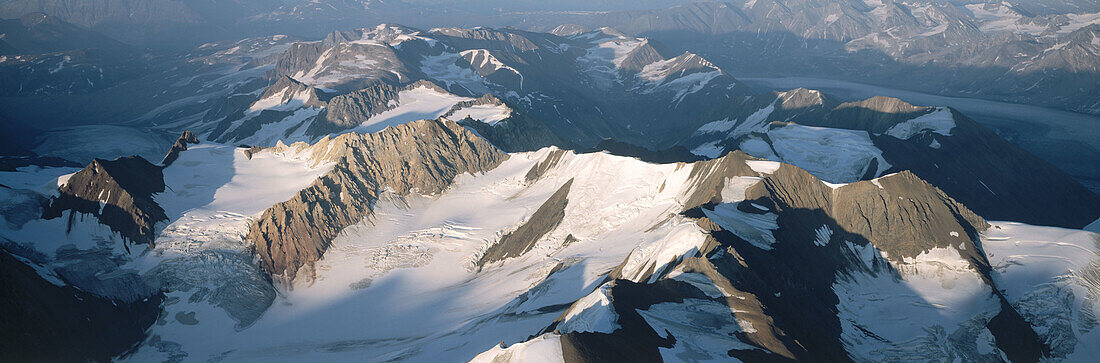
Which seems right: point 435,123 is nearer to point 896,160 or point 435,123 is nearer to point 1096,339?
point 896,160

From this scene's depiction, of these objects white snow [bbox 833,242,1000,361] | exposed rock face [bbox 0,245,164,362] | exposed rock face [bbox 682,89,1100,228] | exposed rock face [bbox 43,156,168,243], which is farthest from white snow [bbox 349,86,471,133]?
white snow [bbox 833,242,1000,361]

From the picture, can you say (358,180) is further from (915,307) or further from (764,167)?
(915,307)

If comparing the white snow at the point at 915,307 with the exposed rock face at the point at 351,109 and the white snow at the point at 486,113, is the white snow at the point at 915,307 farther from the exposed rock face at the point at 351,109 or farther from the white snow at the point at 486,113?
the exposed rock face at the point at 351,109

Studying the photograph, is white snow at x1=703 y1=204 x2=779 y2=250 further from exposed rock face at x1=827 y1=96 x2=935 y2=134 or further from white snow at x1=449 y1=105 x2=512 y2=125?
exposed rock face at x1=827 y1=96 x2=935 y2=134

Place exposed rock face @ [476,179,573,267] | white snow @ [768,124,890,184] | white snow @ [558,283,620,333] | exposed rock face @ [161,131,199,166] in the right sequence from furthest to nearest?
white snow @ [768,124,890,184] < exposed rock face @ [161,131,199,166] < exposed rock face @ [476,179,573,267] < white snow @ [558,283,620,333]

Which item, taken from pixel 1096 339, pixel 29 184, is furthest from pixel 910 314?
pixel 29 184

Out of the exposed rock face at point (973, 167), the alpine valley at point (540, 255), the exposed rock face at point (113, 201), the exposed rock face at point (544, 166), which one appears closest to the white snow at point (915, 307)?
the alpine valley at point (540, 255)
